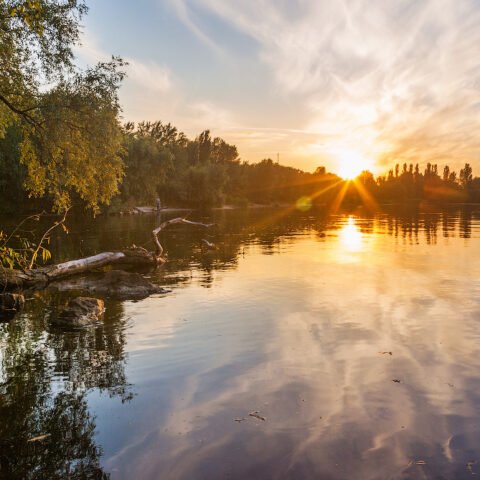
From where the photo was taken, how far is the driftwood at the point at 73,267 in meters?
21.3

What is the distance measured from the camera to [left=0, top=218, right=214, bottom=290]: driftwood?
21.3 metres

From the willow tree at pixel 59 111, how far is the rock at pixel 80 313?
28.6 feet

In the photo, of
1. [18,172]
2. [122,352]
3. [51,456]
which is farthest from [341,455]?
[18,172]

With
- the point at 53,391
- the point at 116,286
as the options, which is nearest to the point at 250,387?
the point at 53,391

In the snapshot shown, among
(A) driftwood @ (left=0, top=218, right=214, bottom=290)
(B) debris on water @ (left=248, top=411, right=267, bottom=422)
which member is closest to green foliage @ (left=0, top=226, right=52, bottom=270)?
(A) driftwood @ (left=0, top=218, right=214, bottom=290)

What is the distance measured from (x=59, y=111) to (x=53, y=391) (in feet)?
54.2

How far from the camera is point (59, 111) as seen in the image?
2286cm

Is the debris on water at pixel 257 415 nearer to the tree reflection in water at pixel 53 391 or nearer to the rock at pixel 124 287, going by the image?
the tree reflection in water at pixel 53 391

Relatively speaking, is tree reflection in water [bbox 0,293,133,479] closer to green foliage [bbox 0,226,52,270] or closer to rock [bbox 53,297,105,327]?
rock [bbox 53,297,105,327]

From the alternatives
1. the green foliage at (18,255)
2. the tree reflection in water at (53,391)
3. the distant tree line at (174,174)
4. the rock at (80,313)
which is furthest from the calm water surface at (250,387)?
the distant tree line at (174,174)

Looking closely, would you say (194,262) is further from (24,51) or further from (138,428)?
(138,428)

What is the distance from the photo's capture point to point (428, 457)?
307 inches

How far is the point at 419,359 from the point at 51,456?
9.29 metres

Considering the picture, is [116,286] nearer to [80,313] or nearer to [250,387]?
[80,313]
